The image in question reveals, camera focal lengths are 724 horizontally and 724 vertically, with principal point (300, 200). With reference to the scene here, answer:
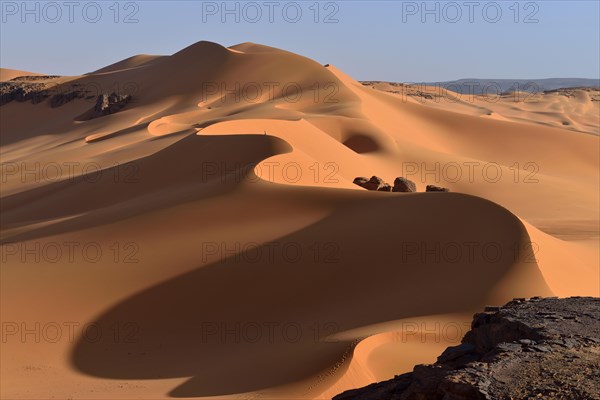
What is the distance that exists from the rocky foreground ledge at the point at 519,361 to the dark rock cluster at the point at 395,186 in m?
11.0

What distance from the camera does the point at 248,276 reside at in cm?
1121

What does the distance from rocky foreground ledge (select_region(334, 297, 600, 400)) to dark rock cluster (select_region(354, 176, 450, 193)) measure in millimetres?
11006

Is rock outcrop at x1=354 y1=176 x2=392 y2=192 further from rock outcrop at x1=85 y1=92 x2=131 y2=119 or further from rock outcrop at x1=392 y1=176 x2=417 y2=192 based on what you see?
rock outcrop at x1=85 y1=92 x2=131 y2=119

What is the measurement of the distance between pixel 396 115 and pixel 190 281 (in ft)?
87.7

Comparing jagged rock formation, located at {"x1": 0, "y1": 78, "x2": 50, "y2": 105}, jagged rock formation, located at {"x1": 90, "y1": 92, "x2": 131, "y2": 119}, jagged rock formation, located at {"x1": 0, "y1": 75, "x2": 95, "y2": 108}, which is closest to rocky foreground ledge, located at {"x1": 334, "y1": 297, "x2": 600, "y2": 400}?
jagged rock formation, located at {"x1": 90, "y1": 92, "x2": 131, "y2": 119}

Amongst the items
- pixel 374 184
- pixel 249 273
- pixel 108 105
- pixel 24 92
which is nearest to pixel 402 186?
pixel 374 184

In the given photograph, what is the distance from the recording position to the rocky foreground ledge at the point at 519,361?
417 cm

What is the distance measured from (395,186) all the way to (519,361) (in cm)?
1300

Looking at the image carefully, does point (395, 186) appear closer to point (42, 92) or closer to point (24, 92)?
point (42, 92)

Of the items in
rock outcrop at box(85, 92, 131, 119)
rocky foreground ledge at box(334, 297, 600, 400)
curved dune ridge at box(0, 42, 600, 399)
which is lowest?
curved dune ridge at box(0, 42, 600, 399)

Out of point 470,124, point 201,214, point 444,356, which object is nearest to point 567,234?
point 201,214

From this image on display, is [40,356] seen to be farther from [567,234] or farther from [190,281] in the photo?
[567,234]

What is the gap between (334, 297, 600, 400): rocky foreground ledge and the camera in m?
4.17

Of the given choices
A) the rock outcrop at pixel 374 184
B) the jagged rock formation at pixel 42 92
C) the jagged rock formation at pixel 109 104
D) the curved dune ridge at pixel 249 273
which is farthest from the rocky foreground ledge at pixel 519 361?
the jagged rock formation at pixel 42 92
